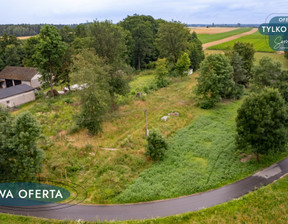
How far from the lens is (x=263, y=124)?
2167cm

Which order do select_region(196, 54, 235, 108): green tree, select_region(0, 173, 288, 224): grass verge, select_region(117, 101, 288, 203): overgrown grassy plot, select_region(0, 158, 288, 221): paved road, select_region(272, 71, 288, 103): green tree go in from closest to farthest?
1. select_region(0, 173, 288, 224): grass verge
2. select_region(0, 158, 288, 221): paved road
3. select_region(117, 101, 288, 203): overgrown grassy plot
4. select_region(272, 71, 288, 103): green tree
5. select_region(196, 54, 235, 108): green tree

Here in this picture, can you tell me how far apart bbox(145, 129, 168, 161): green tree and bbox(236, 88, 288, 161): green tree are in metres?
7.64

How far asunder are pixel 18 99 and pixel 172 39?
37294mm

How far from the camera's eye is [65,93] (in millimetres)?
47438

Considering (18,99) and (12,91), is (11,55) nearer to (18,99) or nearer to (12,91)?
(12,91)

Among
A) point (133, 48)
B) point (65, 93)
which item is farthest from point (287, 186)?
point (133, 48)

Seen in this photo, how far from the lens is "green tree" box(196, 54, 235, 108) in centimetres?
3619

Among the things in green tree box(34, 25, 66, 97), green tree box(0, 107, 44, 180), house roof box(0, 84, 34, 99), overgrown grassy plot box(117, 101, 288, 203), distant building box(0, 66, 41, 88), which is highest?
green tree box(34, 25, 66, 97)

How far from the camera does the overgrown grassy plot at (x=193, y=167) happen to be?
1967 cm

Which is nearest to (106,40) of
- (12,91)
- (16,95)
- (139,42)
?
(16,95)

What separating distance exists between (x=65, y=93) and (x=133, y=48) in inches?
983

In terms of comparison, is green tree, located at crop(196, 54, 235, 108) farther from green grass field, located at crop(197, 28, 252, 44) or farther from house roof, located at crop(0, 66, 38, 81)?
green grass field, located at crop(197, 28, 252, 44)

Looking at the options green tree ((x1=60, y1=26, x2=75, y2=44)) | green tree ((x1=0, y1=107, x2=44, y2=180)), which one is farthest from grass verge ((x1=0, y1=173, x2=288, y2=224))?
green tree ((x1=60, y1=26, x2=75, y2=44))

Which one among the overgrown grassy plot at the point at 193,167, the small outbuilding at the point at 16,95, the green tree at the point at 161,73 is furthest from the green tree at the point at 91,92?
the green tree at the point at 161,73
